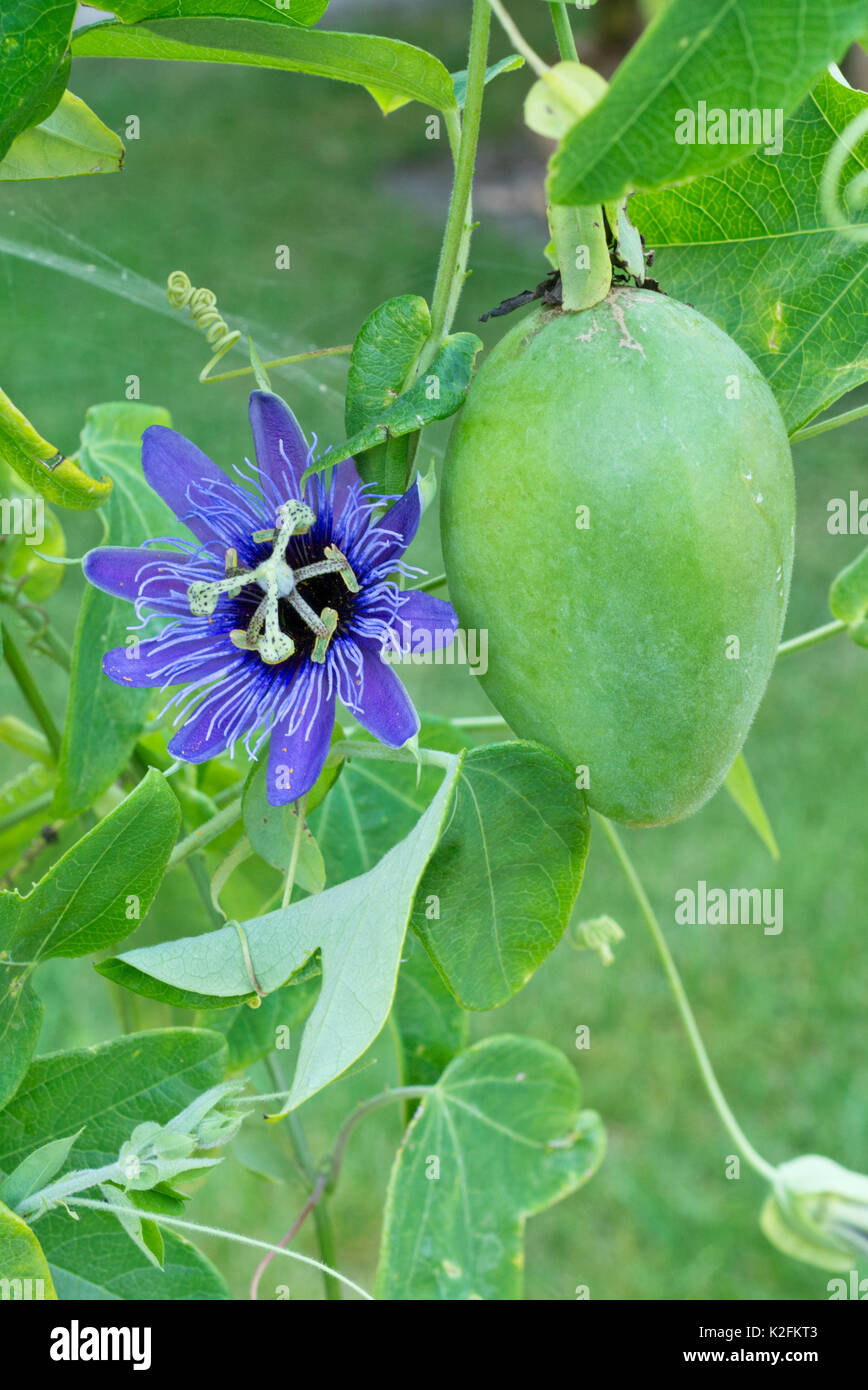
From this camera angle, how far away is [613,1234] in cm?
157

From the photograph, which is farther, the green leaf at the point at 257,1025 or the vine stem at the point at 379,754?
the green leaf at the point at 257,1025

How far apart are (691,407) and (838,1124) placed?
1460 millimetres

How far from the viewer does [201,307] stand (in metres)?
0.54

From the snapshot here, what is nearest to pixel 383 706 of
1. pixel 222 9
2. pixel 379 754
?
pixel 379 754

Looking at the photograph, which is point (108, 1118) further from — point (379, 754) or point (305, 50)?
point (305, 50)

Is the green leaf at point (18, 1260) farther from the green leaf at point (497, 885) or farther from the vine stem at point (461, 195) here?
the vine stem at point (461, 195)

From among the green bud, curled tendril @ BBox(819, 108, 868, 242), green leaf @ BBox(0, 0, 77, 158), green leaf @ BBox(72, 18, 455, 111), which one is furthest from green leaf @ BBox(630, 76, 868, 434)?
the green bud

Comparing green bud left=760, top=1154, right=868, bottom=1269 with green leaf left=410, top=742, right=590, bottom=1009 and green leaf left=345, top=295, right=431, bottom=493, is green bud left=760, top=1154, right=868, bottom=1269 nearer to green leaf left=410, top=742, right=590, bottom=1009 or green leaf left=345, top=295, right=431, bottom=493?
green leaf left=410, top=742, right=590, bottom=1009

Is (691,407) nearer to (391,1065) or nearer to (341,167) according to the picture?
(391,1065)

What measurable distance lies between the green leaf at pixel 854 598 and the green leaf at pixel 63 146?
1.05ft

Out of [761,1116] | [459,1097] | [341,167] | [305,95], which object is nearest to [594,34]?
[305,95]

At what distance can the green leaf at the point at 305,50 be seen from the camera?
16.4 inches

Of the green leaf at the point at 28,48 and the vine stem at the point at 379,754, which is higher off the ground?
the green leaf at the point at 28,48

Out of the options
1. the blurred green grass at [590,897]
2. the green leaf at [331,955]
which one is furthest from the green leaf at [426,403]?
the blurred green grass at [590,897]
